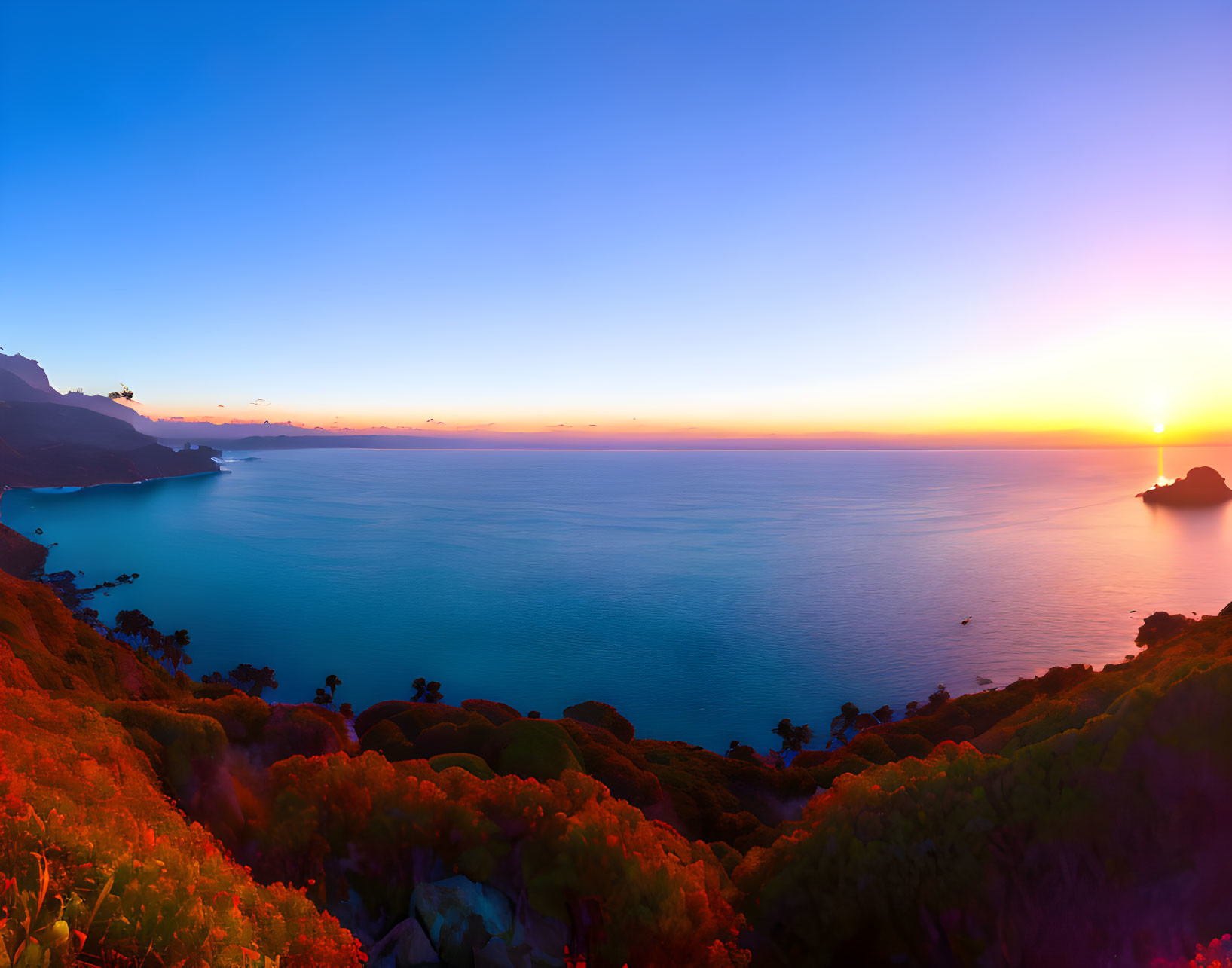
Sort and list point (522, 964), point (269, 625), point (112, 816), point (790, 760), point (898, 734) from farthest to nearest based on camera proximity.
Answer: point (269, 625), point (790, 760), point (898, 734), point (522, 964), point (112, 816)

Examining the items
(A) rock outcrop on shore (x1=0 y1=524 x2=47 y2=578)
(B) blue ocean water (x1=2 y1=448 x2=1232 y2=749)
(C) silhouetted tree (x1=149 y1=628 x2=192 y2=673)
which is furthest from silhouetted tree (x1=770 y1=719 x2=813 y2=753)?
(A) rock outcrop on shore (x1=0 y1=524 x2=47 y2=578)

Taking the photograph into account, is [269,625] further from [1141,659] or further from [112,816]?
[1141,659]

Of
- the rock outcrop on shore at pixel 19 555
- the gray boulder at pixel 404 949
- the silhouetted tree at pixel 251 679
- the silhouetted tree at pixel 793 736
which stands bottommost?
the silhouetted tree at pixel 793 736

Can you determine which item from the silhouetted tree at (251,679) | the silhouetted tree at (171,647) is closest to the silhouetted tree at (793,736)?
the silhouetted tree at (251,679)

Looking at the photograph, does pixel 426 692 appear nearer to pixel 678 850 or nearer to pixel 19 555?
pixel 678 850

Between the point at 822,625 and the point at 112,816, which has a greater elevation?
the point at 112,816

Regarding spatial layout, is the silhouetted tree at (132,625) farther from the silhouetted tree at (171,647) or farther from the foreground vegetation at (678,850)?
the foreground vegetation at (678,850)

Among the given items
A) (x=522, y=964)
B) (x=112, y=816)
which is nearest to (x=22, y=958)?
(x=112, y=816)

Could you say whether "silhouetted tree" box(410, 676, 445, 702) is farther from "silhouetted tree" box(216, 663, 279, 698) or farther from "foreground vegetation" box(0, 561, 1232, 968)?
"foreground vegetation" box(0, 561, 1232, 968)

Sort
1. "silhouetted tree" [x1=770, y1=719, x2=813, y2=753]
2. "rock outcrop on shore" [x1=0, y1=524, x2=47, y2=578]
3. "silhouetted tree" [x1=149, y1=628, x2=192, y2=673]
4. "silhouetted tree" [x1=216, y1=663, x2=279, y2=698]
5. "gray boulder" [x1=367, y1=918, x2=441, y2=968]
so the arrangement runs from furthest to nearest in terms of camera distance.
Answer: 1. "rock outcrop on shore" [x1=0, y1=524, x2=47, y2=578]
2. "silhouetted tree" [x1=149, y1=628, x2=192, y2=673]
3. "silhouetted tree" [x1=216, y1=663, x2=279, y2=698]
4. "silhouetted tree" [x1=770, y1=719, x2=813, y2=753]
5. "gray boulder" [x1=367, y1=918, x2=441, y2=968]

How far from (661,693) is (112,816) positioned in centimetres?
7378

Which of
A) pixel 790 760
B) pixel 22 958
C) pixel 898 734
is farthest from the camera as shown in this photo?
pixel 790 760

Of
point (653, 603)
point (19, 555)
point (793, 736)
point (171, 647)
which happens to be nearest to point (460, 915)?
point (793, 736)

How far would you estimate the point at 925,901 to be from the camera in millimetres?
16609
